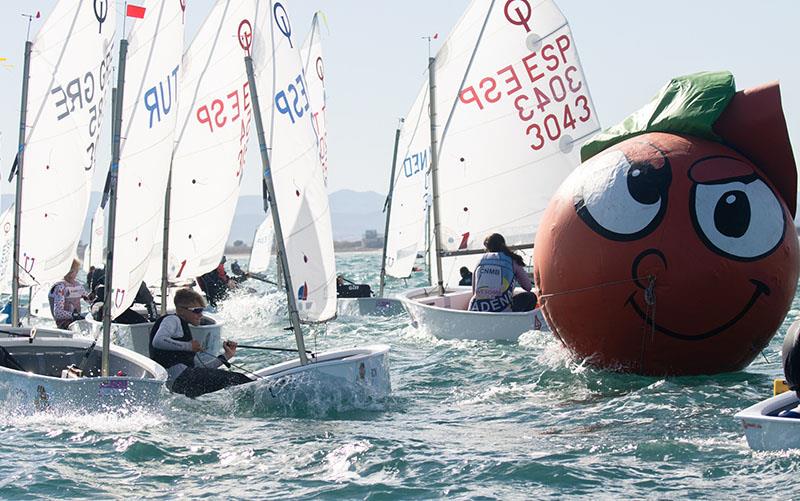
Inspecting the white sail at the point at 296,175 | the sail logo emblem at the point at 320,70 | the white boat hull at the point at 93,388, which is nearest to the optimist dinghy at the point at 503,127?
the white sail at the point at 296,175

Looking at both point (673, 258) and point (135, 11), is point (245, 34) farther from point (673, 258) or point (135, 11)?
point (673, 258)

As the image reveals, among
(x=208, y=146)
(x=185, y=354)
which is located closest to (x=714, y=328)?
(x=185, y=354)

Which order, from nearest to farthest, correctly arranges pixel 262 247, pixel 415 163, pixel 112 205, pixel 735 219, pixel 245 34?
pixel 735 219 → pixel 112 205 → pixel 245 34 → pixel 415 163 → pixel 262 247

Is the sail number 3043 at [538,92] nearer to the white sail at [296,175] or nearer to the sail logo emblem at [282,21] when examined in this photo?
the sail logo emblem at [282,21]

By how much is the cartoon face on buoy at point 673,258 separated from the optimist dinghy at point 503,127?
6.73 m

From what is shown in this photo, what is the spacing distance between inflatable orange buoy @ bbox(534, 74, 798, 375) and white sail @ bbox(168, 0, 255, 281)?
6397mm

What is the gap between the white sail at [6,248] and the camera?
21672mm

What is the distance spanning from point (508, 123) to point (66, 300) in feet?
20.9

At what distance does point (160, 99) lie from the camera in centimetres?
1227

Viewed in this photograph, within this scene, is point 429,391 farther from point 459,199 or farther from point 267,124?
point 459,199

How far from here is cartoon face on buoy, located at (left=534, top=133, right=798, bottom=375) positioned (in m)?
9.92

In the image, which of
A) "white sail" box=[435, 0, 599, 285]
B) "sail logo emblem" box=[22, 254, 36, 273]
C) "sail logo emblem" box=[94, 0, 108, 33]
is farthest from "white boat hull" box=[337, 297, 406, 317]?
"sail logo emblem" box=[94, 0, 108, 33]

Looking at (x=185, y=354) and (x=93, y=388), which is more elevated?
(x=185, y=354)

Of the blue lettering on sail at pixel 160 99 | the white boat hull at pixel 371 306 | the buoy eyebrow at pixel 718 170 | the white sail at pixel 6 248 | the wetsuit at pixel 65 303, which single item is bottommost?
the white boat hull at pixel 371 306
